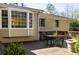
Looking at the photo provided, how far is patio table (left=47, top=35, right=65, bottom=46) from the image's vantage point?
363cm

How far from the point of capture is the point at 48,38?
12.0 ft

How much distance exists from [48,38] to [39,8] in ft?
2.07

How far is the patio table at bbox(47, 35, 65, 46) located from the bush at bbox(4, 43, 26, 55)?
21.8 inches

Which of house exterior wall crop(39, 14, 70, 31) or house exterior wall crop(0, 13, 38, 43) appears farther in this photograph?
house exterior wall crop(0, 13, 38, 43)

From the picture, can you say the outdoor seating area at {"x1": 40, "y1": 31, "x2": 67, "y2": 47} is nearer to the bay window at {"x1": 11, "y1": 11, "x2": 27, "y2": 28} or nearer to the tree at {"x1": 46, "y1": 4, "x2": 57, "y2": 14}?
the tree at {"x1": 46, "y1": 4, "x2": 57, "y2": 14}

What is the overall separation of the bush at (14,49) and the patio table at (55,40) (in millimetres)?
555

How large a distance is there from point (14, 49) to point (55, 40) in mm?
844

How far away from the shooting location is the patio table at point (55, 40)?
3.63 m

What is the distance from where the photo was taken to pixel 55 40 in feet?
12.0

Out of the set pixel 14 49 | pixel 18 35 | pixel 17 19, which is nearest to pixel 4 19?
pixel 17 19

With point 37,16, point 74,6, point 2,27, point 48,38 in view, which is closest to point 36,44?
point 48,38

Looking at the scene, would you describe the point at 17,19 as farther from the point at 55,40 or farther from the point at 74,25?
the point at 74,25

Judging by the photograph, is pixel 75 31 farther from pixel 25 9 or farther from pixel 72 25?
pixel 25 9

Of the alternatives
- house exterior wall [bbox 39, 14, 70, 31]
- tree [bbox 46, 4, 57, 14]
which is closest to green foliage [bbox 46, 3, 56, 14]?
tree [bbox 46, 4, 57, 14]
